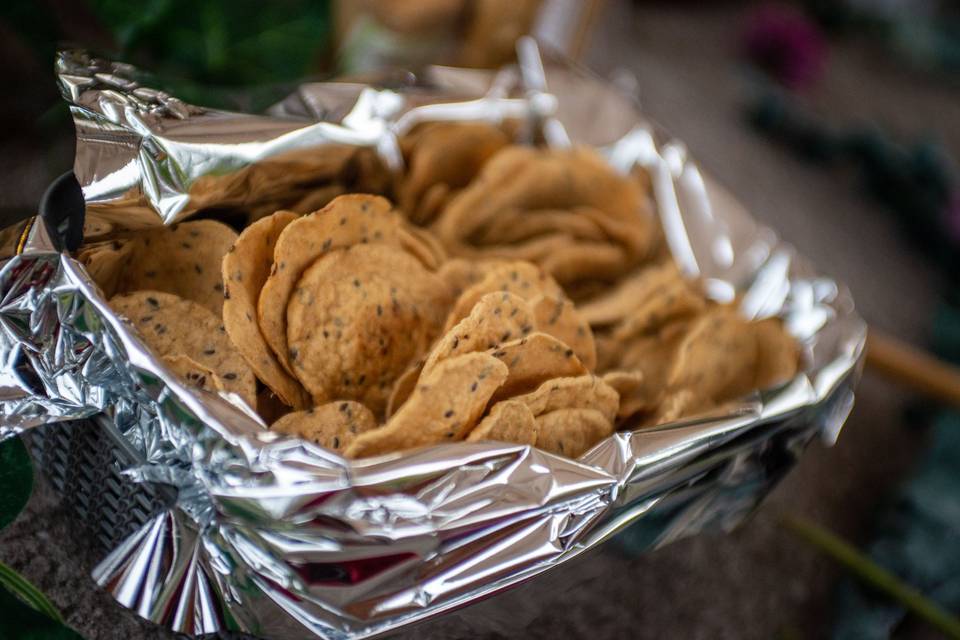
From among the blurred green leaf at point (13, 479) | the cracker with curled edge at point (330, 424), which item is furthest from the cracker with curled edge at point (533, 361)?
the blurred green leaf at point (13, 479)

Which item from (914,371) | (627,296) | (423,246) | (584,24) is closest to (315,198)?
(423,246)

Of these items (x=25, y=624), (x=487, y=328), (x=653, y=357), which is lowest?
(x=25, y=624)

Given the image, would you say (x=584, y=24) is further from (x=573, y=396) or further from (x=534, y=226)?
(x=573, y=396)

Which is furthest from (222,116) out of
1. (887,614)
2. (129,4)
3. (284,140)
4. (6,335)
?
(887,614)

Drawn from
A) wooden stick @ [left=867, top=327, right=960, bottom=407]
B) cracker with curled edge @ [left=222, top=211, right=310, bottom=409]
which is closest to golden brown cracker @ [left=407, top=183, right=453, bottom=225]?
cracker with curled edge @ [left=222, top=211, right=310, bottom=409]

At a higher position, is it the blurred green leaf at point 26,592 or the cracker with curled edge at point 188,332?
the cracker with curled edge at point 188,332

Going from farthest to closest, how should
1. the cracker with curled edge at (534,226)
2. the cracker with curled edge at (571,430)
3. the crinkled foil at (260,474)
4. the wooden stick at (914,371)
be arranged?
the wooden stick at (914,371)
the cracker with curled edge at (534,226)
the cracker with curled edge at (571,430)
the crinkled foil at (260,474)

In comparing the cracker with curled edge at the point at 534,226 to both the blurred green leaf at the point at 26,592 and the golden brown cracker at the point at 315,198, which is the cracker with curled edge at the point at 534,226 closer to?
the golden brown cracker at the point at 315,198
